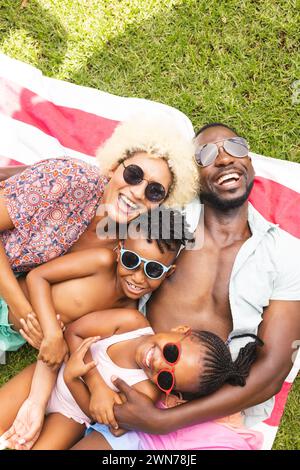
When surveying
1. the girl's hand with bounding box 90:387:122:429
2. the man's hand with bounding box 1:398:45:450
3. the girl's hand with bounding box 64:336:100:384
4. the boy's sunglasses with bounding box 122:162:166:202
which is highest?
the boy's sunglasses with bounding box 122:162:166:202

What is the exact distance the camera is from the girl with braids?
344 cm

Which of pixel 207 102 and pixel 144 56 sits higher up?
pixel 144 56

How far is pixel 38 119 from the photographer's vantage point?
180 inches

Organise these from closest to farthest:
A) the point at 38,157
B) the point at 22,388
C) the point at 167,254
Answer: the point at 167,254
the point at 22,388
the point at 38,157

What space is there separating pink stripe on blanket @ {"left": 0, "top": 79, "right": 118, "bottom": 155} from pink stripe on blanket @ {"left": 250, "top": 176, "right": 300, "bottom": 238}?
1256 mm

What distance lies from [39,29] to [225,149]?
6.60 feet

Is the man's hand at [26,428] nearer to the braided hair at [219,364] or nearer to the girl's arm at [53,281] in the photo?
the girl's arm at [53,281]

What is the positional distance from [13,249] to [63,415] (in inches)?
45.7

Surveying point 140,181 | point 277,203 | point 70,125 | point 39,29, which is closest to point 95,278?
point 140,181

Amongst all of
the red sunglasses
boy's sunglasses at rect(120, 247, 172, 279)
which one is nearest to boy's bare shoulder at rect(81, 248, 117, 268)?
boy's sunglasses at rect(120, 247, 172, 279)

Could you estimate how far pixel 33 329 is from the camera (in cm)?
376

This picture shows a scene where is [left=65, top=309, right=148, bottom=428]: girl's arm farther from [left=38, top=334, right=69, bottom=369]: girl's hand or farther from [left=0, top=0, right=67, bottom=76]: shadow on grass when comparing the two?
[left=0, top=0, right=67, bottom=76]: shadow on grass
